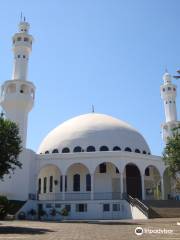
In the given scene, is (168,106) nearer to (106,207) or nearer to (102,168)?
(102,168)

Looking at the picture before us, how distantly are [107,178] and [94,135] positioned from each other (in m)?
5.87

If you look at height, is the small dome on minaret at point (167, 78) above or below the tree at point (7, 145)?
above

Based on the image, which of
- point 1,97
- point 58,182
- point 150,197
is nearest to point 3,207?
point 58,182

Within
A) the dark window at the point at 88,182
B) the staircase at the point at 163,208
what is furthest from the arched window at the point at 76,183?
the staircase at the point at 163,208

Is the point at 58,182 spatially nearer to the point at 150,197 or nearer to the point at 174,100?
the point at 150,197

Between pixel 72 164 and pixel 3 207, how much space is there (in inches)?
503

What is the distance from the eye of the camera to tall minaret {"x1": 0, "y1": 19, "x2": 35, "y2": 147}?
41906 mm

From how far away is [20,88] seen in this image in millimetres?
42875

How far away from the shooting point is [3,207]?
30.0 m

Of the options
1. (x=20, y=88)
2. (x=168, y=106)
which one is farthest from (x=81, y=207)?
(x=168, y=106)

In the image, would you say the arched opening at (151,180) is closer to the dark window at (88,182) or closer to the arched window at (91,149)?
the arched window at (91,149)

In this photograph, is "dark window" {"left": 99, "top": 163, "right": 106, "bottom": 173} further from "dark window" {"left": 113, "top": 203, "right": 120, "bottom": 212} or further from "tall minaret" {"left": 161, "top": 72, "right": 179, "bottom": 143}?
"tall minaret" {"left": 161, "top": 72, "right": 179, "bottom": 143}

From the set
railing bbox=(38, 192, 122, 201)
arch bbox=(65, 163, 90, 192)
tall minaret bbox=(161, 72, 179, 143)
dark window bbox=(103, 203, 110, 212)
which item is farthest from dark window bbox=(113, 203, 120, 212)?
tall minaret bbox=(161, 72, 179, 143)

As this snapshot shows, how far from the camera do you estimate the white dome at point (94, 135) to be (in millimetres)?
44125
